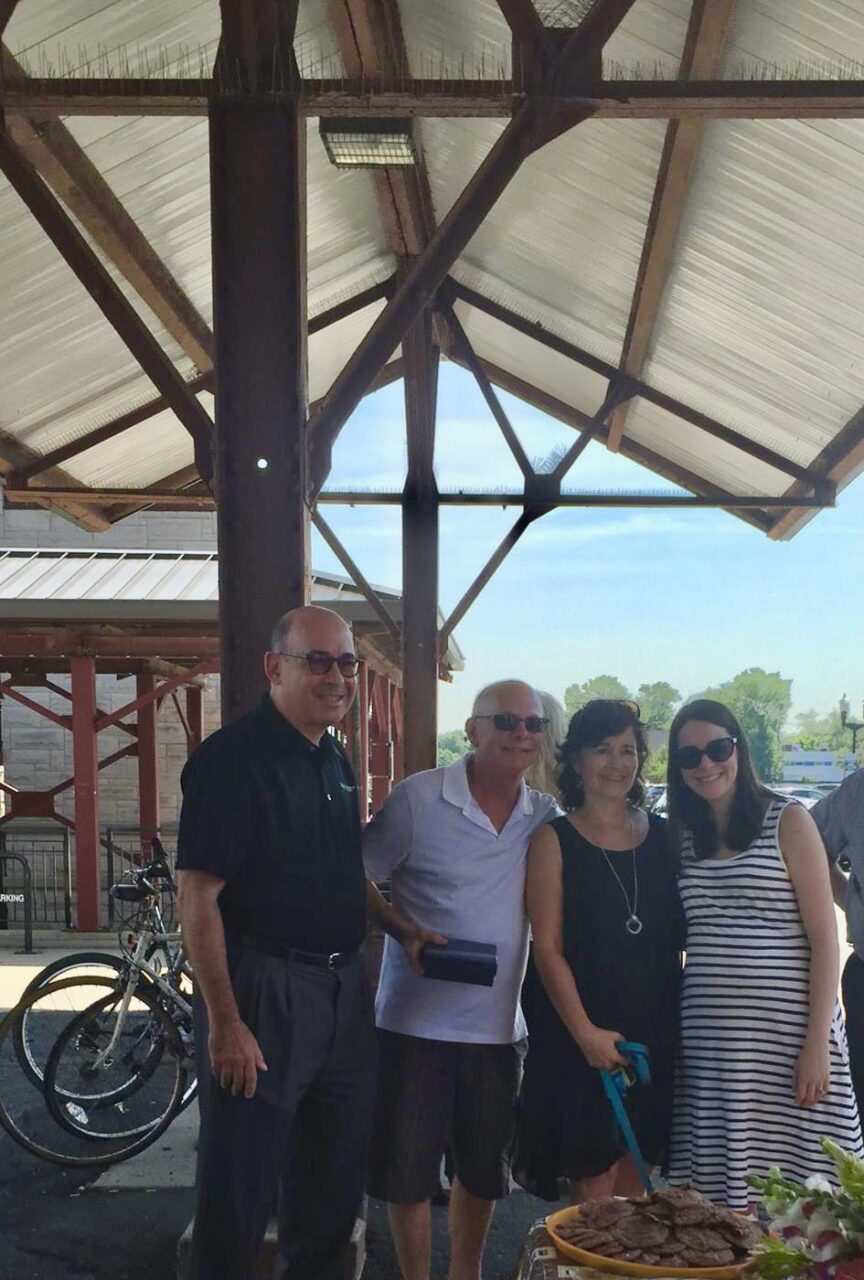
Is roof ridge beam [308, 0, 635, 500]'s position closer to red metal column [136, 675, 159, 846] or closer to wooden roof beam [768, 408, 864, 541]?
wooden roof beam [768, 408, 864, 541]

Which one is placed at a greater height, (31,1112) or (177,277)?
(177,277)

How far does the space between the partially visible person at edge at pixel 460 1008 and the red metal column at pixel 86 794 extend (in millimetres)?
8190

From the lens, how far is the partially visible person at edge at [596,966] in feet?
10.6

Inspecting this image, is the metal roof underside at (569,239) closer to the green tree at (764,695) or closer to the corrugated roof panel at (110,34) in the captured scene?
the corrugated roof panel at (110,34)

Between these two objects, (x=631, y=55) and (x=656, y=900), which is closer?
(x=656, y=900)

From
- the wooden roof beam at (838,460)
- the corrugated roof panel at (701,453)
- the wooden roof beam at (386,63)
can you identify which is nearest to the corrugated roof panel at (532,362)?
the corrugated roof panel at (701,453)

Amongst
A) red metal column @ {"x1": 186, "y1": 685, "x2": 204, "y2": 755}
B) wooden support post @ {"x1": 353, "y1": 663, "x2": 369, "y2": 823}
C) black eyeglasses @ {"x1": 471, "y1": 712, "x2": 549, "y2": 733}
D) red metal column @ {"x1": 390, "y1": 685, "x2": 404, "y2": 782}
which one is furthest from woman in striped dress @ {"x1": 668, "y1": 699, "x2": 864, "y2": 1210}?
red metal column @ {"x1": 390, "y1": 685, "x2": 404, "y2": 782}

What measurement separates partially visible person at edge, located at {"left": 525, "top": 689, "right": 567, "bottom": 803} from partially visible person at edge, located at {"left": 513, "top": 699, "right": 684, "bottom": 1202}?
535 mm

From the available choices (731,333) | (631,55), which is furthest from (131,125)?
(731,333)

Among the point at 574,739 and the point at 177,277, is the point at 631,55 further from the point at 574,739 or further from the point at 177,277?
the point at 574,739

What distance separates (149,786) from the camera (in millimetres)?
15641

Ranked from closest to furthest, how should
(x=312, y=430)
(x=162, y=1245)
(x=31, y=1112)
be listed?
1. (x=312, y=430)
2. (x=162, y=1245)
3. (x=31, y=1112)

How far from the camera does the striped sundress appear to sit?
3.13 m

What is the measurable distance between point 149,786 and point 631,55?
36.8 ft
